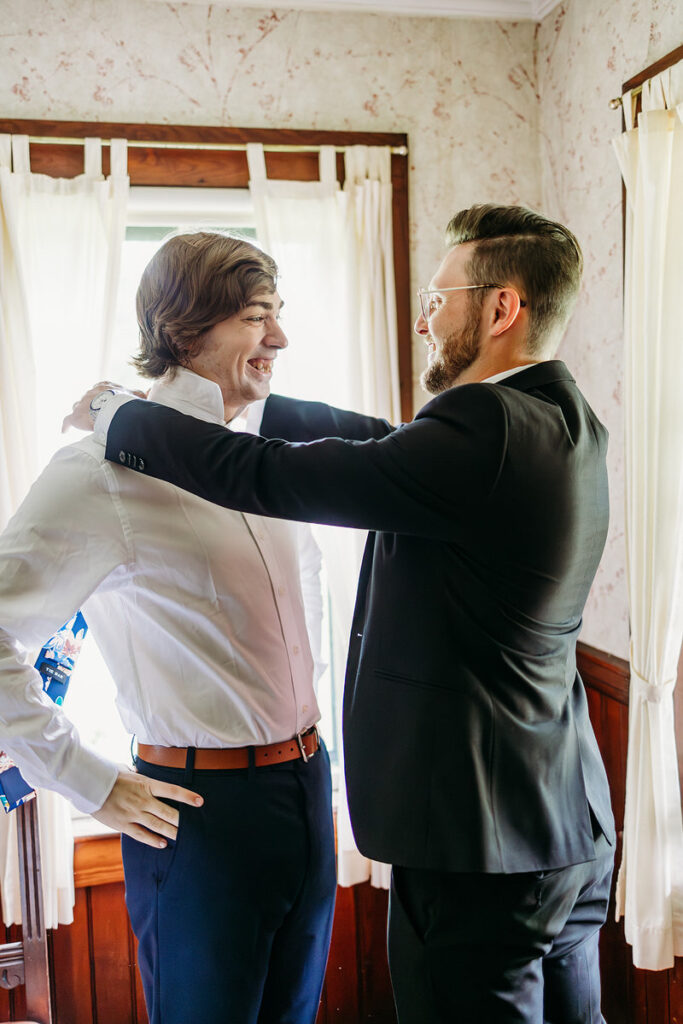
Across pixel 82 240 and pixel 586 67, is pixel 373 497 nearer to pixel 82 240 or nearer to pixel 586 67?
pixel 82 240

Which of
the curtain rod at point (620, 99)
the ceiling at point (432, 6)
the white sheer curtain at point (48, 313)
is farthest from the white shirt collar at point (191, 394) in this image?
the ceiling at point (432, 6)

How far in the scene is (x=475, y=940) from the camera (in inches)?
48.0

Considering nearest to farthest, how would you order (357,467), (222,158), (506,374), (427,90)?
(357,467) → (506,374) → (222,158) → (427,90)

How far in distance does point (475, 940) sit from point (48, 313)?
1995mm

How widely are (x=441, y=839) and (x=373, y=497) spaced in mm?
500

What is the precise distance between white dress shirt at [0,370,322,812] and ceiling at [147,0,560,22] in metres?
1.66

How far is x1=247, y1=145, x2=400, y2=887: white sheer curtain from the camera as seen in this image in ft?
8.35

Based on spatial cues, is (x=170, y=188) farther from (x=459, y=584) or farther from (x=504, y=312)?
(x=459, y=584)

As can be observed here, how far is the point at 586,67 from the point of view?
245 cm

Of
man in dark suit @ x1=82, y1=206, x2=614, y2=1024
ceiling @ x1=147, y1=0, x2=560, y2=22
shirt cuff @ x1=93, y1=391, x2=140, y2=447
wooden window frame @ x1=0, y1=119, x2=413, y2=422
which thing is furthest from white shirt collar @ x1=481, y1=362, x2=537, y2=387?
ceiling @ x1=147, y1=0, x2=560, y2=22

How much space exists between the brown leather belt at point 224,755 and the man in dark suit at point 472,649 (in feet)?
0.37

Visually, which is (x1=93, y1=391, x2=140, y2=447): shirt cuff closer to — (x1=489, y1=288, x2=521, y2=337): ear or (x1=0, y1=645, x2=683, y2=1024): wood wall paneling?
(x1=489, y1=288, x2=521, y2=337): ear

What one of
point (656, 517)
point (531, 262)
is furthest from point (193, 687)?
point (656, 517)

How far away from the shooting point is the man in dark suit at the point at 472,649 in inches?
47.7
